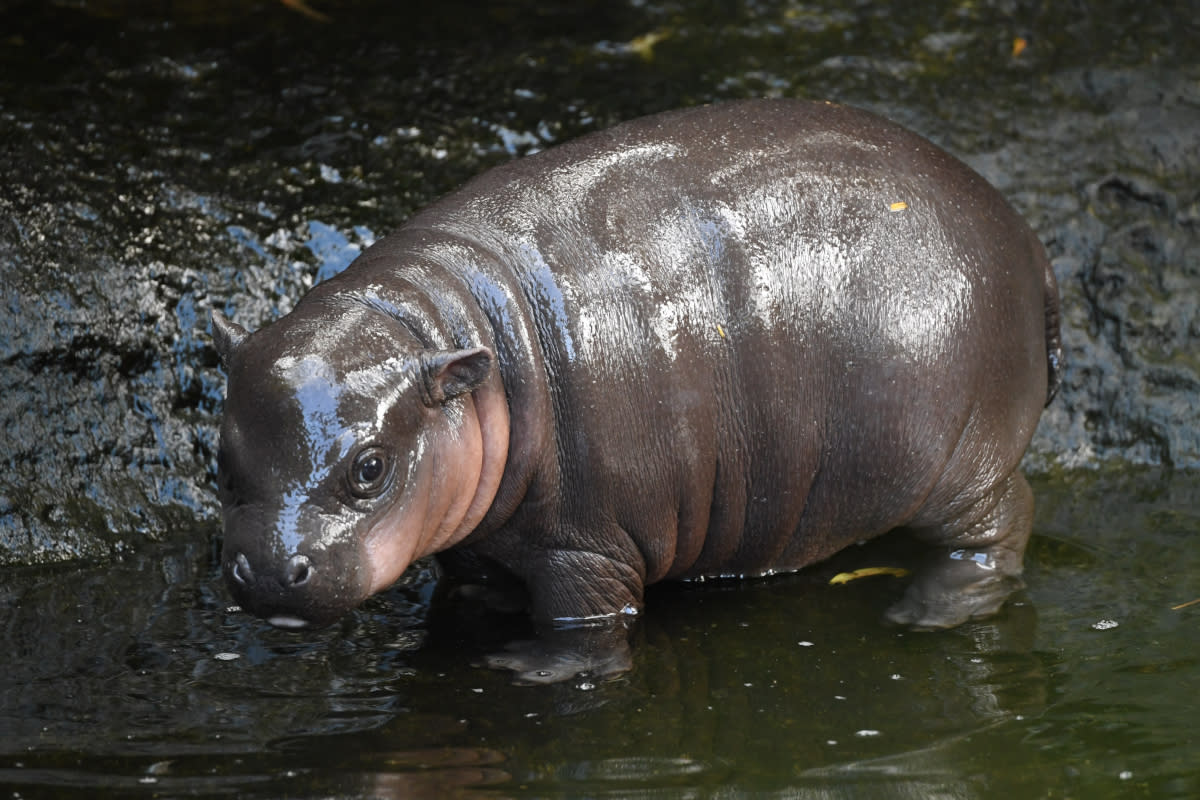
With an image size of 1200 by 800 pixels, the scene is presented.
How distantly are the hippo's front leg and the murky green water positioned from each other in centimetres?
13

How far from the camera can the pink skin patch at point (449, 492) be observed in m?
4.83

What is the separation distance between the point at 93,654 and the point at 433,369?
166 centimetres

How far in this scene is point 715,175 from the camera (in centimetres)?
557

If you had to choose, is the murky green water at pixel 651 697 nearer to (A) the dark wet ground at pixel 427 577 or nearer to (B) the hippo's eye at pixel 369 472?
(A) the dark wet ground at pixel 427 577

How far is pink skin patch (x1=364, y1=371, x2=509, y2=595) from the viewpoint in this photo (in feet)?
15.8

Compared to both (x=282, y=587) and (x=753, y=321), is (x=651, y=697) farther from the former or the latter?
(x=753, y=321)

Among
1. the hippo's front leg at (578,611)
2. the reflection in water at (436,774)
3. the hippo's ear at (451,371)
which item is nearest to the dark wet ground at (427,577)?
the reflection in water at (436,774)

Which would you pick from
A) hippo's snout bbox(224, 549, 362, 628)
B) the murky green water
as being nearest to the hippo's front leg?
the murky green water

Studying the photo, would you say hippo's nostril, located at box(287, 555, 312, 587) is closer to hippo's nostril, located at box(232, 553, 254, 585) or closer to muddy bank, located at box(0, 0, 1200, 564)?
hippo's nostril, located at box(232, 553, 254, 585)

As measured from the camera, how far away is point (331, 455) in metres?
4.64

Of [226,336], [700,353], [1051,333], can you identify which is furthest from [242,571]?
[1051,333]

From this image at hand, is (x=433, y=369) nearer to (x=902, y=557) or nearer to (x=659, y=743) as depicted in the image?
(x=659, y=743)

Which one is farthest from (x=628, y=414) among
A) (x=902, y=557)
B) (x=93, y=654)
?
(x=93, y=654)

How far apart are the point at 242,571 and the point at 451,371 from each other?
912 millimetres
